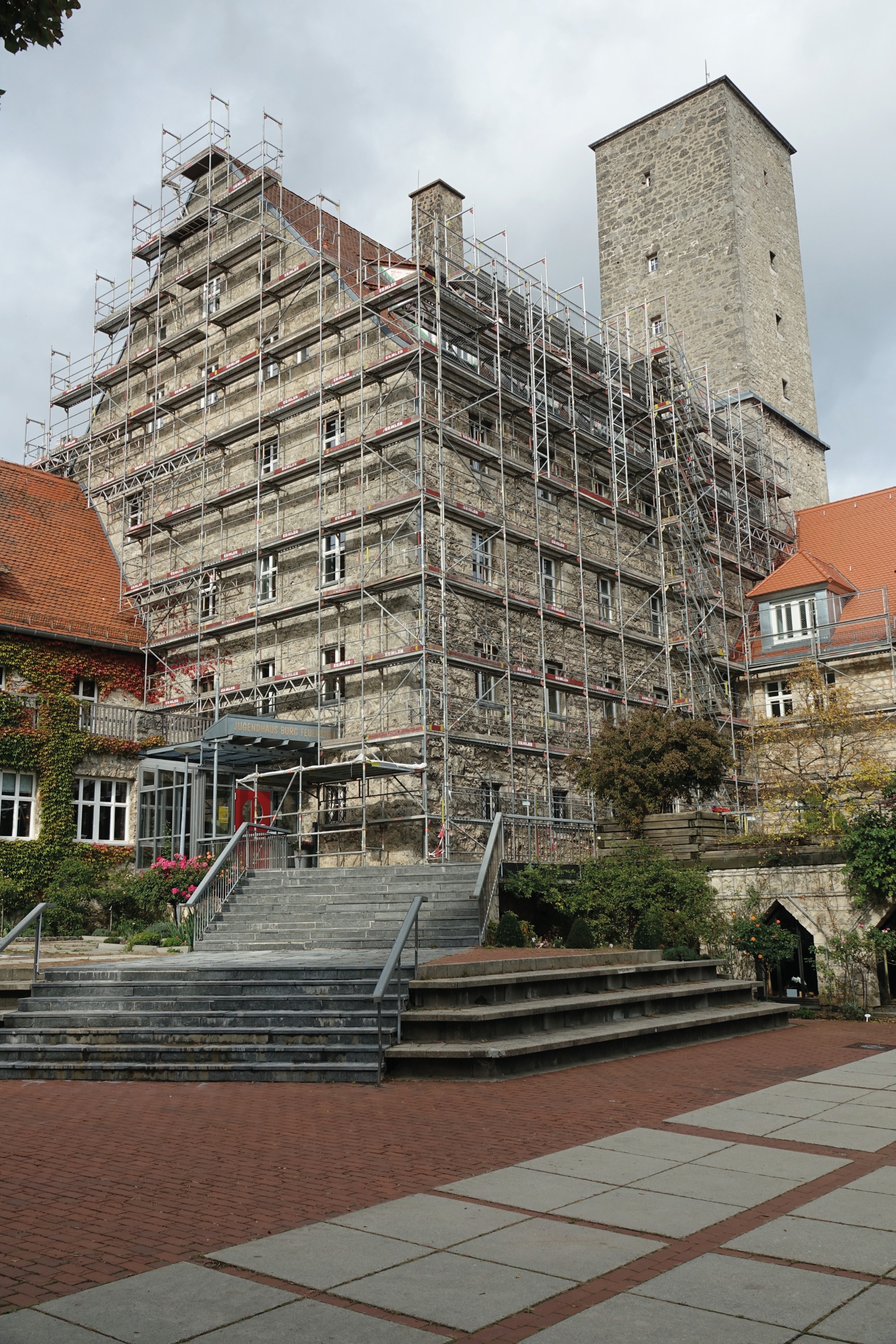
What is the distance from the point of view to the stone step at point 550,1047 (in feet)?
30.8

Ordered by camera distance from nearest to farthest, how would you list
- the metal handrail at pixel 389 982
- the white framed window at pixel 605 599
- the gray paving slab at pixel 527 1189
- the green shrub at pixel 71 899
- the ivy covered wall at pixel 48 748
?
the gray paving slab at pixel 527 1189 < the metal handrail at pixel 389 982 < the green shrub at pixel 71 899 < the ivy covered wall at pixel 48 748 < the white framed window at pixel 605 599

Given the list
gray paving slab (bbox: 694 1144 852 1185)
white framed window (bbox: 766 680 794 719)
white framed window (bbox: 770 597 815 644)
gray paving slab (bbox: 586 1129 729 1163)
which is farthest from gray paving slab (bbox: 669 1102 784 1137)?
white framed window (bbox: 770 597 815 644)

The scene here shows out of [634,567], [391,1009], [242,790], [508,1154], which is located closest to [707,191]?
[634,567]

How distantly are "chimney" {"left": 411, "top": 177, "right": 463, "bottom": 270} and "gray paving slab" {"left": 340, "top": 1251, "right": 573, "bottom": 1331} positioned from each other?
83.7 feet

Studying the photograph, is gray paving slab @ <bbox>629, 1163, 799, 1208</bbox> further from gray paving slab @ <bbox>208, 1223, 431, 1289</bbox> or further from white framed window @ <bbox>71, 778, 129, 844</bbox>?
white framed window @ <bbox>71, 778, 129, 844</bbox>

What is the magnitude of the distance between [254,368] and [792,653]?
17192 mm

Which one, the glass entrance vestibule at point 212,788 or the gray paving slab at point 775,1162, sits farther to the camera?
the glass entrance vestibule at point 212,788

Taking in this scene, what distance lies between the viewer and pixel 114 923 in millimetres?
22094

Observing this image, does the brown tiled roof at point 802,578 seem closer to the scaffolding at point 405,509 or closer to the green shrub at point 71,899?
the scaffolding at point 405,509

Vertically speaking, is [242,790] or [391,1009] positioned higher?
[242,790]

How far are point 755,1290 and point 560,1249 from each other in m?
0.91

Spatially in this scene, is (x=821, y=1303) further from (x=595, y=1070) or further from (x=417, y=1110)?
(x=595, y=1070)

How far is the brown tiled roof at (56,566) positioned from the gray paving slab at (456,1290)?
2267cm

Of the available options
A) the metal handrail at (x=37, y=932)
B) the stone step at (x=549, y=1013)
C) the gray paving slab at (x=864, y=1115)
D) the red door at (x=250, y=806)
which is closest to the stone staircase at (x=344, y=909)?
the metal handrail at (x=37, y=932)
